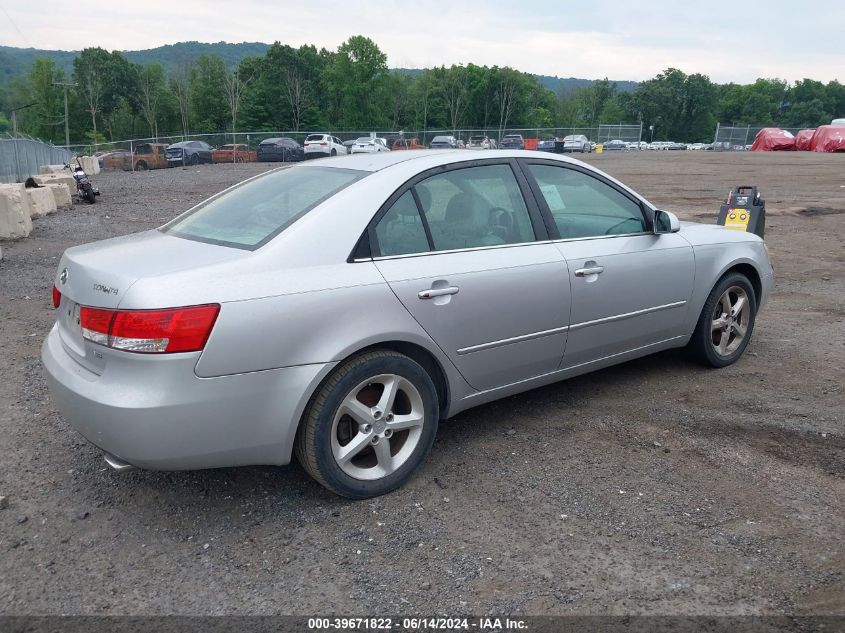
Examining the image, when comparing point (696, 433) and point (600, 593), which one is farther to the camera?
point (696, 433)

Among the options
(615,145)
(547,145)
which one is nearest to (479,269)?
(547,145)

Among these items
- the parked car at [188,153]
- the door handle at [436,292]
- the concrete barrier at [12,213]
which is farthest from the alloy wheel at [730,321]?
the parked car at [188,153]

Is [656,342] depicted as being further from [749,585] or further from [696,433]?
[749,585]

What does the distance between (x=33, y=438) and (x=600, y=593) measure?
326 cm

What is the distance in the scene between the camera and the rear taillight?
2.77 meters

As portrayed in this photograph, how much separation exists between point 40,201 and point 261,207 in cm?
1263

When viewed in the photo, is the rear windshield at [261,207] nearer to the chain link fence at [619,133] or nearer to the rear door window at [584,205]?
the rear door window at [584,205]

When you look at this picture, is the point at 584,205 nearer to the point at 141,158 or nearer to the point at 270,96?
the point at 141,158

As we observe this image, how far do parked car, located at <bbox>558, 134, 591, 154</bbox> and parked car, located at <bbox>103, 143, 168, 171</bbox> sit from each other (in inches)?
1164

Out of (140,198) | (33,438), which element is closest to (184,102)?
(140,198)

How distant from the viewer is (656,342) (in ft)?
15.5

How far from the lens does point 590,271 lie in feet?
13.5

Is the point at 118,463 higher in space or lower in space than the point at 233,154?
higher

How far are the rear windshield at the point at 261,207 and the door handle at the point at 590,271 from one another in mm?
1374
